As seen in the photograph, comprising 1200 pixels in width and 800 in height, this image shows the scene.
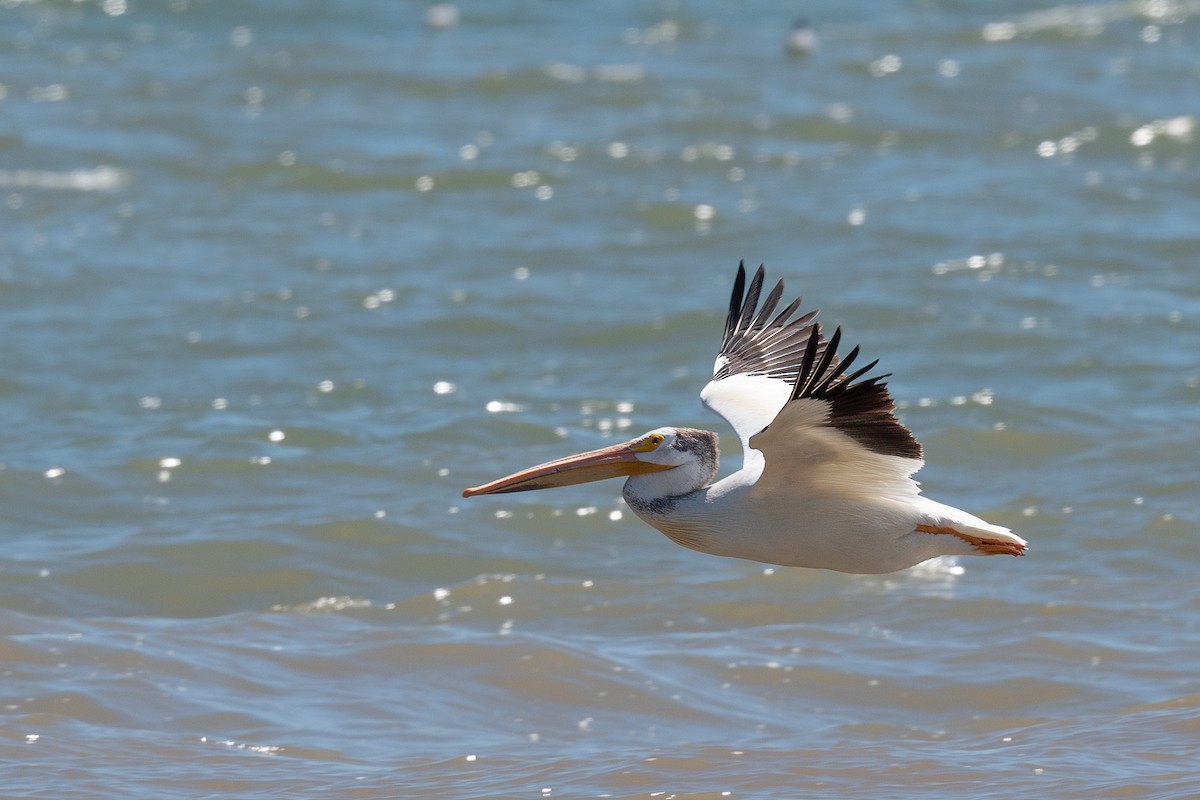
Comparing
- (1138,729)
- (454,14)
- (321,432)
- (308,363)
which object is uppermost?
(454,14)

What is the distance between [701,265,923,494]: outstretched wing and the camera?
486cm

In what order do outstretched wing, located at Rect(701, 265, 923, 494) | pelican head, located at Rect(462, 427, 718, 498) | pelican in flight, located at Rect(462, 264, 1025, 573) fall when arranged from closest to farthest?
outstretched wing, located at Rect(701, 265, 923, 494)
pelican in flight, located at Rect(462, 264, 1025, 573)
pelican head, located at Rect(462, 427, 718, 498)

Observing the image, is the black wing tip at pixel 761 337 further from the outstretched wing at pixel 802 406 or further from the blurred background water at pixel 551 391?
the blurred background water at pixel 551 391

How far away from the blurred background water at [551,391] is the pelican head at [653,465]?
3.62ft

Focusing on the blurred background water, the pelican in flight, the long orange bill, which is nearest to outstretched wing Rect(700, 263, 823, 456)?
the pelican in flight

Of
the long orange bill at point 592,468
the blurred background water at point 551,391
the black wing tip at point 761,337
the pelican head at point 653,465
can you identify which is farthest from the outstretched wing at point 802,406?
the blurred background water at point 551,391

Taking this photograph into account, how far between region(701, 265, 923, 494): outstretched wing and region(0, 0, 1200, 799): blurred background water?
1214 millimetres

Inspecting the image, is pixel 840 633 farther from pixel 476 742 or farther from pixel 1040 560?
pixel 476 742

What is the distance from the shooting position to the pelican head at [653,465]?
562cm

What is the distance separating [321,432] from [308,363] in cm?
135

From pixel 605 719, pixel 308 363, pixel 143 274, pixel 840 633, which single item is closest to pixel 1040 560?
pixel 840 633

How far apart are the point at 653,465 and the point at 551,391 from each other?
508 centimetres

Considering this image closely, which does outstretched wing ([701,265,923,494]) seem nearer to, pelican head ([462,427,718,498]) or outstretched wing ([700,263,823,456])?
outstretched wing ([700,263,823,456])

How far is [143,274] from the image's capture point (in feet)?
42.1
